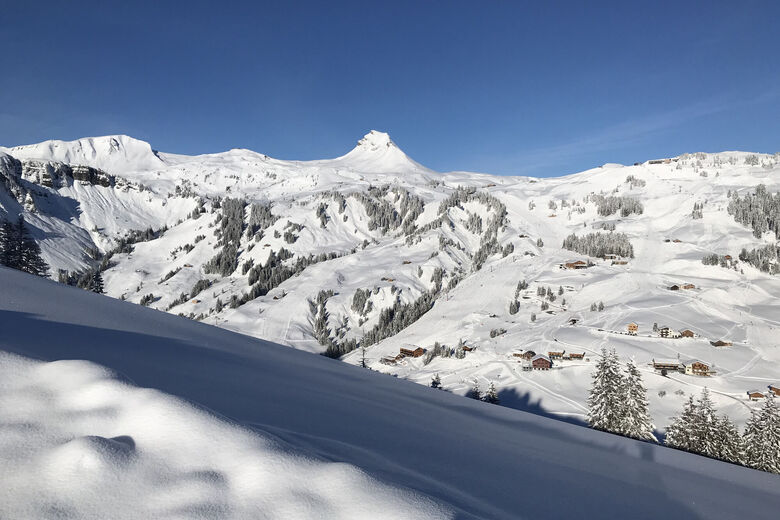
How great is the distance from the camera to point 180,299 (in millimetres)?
125812

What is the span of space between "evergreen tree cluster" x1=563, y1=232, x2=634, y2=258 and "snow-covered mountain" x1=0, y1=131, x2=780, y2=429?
678 mm

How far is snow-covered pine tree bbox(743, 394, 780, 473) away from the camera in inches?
893

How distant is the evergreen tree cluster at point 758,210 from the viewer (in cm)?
12388

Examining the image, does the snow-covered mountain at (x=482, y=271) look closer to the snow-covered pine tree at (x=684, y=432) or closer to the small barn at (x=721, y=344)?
the small barn at (x=721, y=344)

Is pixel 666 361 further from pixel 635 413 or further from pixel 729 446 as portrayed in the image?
pixel 635 413

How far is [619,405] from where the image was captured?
27.5 metres

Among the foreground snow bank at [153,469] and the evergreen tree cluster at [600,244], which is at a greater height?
the evergreen tree cluster at [600,244]

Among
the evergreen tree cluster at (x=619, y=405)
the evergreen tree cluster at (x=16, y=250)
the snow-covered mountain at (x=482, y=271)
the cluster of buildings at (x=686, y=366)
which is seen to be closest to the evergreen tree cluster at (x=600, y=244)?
the snow-covered mountain at (x=482, y=271)

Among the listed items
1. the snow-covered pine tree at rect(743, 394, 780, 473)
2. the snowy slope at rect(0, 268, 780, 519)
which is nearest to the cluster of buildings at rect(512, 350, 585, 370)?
the snow-covered pine tree at rect(743, 394, 780, 473)

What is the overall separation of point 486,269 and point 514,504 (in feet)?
422

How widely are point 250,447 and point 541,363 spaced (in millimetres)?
65998

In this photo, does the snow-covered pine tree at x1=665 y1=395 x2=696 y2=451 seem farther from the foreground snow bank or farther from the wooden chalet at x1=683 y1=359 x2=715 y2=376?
the wooden chalet at x1=683 y1=359 x2=715 y2=376

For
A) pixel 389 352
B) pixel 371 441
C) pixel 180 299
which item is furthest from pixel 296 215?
pixel 371 441

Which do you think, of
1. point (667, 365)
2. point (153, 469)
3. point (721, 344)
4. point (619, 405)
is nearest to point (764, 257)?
point (721, 344)
